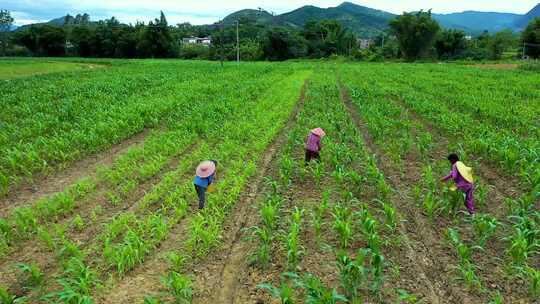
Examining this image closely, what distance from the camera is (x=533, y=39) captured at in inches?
2331

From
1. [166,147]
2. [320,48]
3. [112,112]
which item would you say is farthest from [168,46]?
[166,147]

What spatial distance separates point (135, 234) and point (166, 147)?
538 centimetres

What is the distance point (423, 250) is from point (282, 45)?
231 ft

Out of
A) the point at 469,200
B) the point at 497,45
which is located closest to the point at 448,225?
the point at 469,200

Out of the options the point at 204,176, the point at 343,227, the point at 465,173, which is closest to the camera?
the point at 343,227

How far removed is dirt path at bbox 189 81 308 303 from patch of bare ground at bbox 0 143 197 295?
192 cm

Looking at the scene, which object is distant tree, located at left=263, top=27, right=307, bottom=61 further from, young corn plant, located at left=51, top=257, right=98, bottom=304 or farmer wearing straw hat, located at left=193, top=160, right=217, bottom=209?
young corn plant, located at left=51, top=257, right=98, bottom=304

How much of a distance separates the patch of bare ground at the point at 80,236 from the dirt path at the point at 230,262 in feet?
6.29

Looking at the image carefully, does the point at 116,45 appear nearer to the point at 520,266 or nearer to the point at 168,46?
the point at 168,46

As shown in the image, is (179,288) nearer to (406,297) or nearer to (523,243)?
(406,297)

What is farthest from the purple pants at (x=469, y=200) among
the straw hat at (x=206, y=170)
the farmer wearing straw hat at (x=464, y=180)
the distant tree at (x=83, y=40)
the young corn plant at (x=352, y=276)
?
the distant tree at (x=83, y=40)

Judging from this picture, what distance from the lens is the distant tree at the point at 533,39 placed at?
58125 millimetres

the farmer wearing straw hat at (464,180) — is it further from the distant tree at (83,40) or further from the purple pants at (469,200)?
the distant tree at (83,40)

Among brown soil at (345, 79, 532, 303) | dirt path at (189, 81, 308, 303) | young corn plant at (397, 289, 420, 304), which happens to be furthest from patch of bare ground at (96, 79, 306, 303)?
brown soil at (345, 79, 532, 303)
